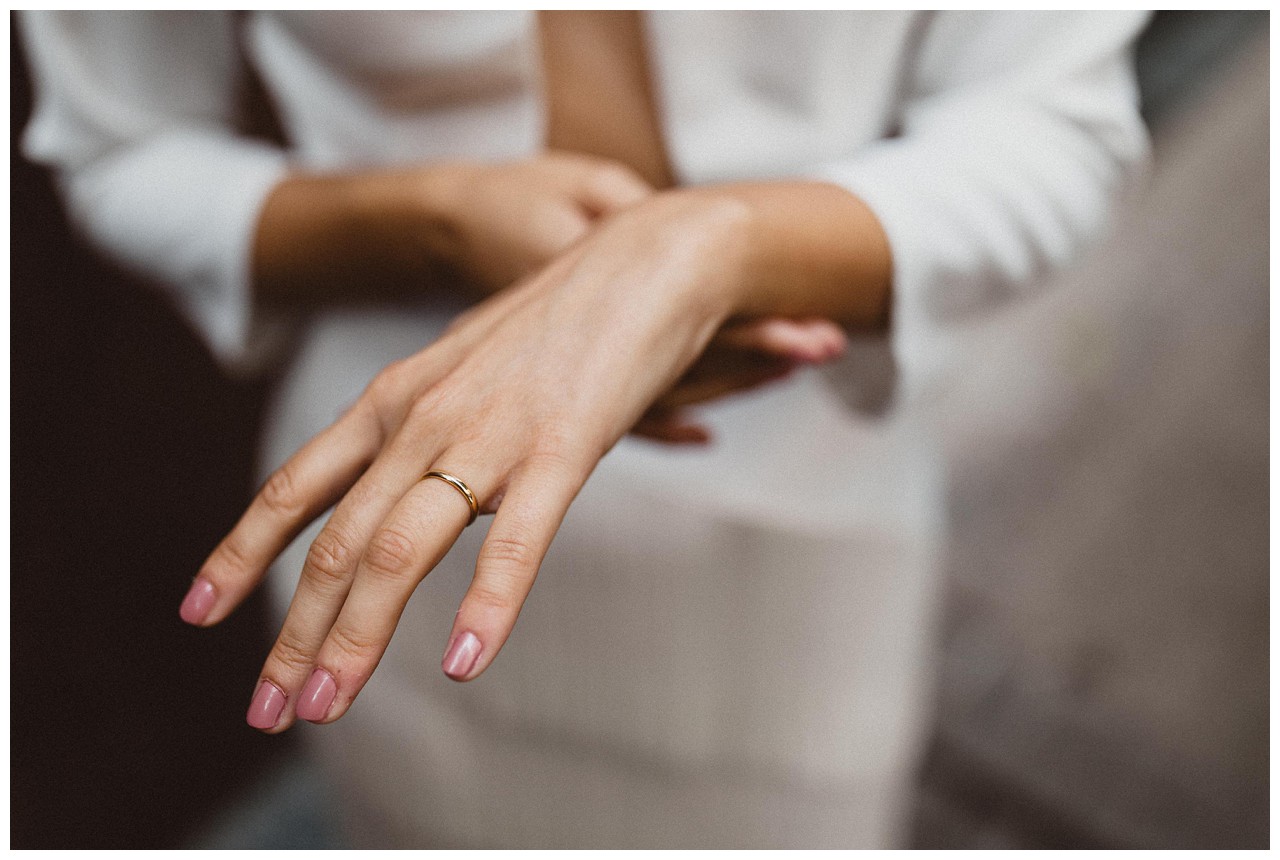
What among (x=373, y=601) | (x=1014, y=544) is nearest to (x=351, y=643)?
(x=373, y=601)

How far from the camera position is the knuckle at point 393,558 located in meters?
0.27

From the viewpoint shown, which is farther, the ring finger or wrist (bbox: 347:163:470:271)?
wrist (bbox: 347:163:470:271)

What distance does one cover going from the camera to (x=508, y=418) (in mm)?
303

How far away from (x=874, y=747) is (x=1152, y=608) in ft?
2.84

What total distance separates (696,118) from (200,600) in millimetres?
349

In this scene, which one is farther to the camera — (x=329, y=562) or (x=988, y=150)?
(x=988, y=150)

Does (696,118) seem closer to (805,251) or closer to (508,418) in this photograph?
(805,251)

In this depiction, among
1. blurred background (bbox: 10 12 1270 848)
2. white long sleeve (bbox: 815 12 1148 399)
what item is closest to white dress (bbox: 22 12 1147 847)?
white long sleeve (bbox: 815 12 1148 399)

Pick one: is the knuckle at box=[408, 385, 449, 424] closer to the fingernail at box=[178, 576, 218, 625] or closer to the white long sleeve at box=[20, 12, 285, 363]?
the fingernail at box=[178, 576, 218, 625]

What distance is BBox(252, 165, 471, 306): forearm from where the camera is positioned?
1.58 ft

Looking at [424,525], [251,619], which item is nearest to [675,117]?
[424,525]

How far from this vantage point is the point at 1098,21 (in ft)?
1.40

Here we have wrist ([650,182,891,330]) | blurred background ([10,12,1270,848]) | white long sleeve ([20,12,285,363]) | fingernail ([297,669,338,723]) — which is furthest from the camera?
blurred background ([10,12,1270,848])

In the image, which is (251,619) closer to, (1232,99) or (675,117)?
(675,117)
